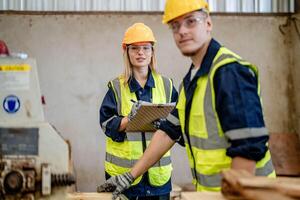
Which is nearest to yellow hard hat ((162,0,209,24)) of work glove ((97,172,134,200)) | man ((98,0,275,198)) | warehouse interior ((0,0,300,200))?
man ((98,0,275,198))

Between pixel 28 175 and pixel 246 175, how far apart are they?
0.62 m

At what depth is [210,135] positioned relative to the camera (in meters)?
1.59

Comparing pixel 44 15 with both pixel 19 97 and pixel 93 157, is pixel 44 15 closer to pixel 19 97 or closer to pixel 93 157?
pixel 93 157

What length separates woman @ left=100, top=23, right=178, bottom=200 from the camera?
103 inches

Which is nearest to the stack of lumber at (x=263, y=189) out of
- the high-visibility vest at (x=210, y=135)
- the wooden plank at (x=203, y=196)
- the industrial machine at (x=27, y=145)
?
the wooden plank at (x=203, y=196)

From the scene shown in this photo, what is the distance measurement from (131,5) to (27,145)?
122 inches

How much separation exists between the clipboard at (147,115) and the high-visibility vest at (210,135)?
0.80m

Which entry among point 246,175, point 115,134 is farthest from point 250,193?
point 115,134

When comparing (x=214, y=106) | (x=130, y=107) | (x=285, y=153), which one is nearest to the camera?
(x=214, y=106)

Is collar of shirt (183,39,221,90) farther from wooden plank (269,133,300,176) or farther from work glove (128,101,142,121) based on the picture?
wooden plank (269,133,300,176)

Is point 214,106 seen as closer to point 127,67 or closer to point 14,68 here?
point 14,68

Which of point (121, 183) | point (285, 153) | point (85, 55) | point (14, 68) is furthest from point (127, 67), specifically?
point (285, 153)

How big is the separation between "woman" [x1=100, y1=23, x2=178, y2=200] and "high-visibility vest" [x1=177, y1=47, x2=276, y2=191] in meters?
0.95

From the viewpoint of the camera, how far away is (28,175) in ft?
4.40
